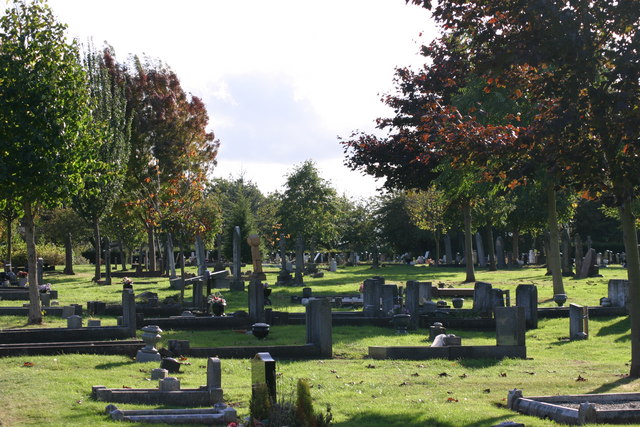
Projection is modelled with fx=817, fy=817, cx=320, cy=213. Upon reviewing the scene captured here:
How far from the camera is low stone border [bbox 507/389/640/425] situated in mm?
10234

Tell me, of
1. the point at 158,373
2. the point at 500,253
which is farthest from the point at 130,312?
the point at 500,253

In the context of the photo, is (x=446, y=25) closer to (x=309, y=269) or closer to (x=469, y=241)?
(x=469, y=241)

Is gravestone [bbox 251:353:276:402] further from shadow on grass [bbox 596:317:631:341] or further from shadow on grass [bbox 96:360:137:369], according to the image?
shadow on grass [bbox 596:317:631:341]

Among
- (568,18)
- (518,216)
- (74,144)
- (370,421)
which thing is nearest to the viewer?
(370,421)

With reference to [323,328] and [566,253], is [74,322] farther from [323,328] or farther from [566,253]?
[566,253]

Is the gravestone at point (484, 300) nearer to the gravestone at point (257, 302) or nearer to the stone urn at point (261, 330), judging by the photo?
the gravestone at point (257, 302)

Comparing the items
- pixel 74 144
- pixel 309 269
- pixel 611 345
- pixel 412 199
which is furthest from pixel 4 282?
pixel 412 199

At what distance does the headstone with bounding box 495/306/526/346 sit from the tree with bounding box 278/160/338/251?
150 feet

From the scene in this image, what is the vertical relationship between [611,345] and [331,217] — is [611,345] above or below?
below

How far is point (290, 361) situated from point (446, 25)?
728 centimetres

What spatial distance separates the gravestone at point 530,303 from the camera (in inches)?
893

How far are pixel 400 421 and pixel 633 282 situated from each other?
19.5 feet

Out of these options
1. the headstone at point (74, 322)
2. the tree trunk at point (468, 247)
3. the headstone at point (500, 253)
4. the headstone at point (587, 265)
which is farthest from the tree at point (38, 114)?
the headstone at point (500, 253)

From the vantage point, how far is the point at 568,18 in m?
12.7
